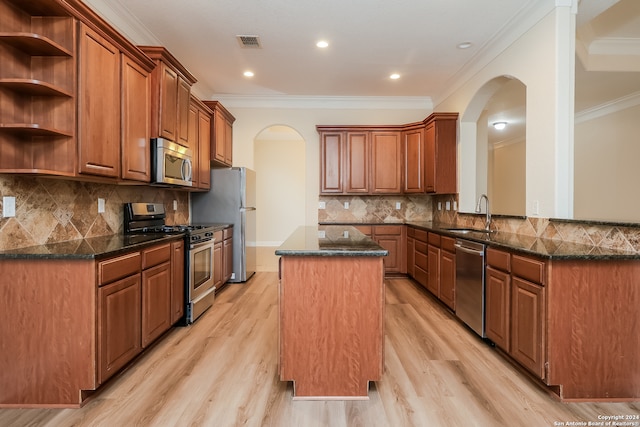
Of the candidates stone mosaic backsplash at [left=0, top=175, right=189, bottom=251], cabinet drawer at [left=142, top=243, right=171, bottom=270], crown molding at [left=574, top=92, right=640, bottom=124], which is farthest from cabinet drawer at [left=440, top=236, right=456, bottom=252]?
crown molding at [left=574, top=92, right=640, bottom=124]

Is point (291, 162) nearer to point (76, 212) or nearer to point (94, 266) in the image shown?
point (76, 212)


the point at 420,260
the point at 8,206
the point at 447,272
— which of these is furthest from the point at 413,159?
the point at 8,206

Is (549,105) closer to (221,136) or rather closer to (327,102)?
(327,102)

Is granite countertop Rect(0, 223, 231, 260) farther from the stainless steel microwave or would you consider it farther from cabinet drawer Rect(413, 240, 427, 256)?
cabinet drawer Rect(413, 240, 427, 256)

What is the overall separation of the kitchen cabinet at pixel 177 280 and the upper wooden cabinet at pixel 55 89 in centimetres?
94

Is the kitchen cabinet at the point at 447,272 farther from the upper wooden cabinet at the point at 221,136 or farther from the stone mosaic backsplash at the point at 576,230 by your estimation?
the upper wooden cabinet at the point at 221,136

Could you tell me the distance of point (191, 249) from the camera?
3240mm

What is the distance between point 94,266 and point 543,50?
3.68 metres

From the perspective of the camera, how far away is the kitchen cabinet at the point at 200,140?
386 cm

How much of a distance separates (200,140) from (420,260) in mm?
3269

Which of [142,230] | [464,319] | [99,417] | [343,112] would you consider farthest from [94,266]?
[343,112]

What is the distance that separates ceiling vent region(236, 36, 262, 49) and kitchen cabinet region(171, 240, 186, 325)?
221 centimetres

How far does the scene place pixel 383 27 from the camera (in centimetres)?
328

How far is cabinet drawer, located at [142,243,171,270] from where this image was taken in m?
2.47
